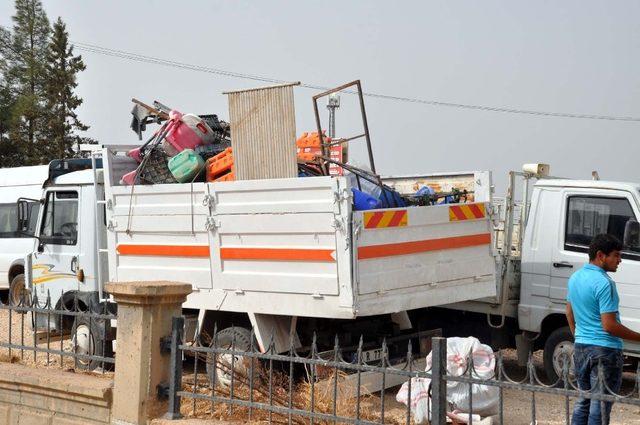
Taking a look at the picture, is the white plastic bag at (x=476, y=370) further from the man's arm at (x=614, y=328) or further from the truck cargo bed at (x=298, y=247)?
the man's arm at (x=614, y=328)

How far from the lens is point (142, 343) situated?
536 centimetres

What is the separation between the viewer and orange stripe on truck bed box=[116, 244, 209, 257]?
7.77m

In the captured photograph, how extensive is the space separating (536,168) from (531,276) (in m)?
1.16

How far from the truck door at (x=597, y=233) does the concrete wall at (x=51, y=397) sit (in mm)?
4716

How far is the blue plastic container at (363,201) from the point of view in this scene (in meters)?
7.14

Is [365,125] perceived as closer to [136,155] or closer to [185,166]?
[185,166]

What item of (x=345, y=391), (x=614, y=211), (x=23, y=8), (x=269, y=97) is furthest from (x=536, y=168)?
(x=23, y=8)

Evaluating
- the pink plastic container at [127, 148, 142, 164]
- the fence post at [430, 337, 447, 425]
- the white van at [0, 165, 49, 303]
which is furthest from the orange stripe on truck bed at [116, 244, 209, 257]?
the white van at [0, 165, 49, 303]

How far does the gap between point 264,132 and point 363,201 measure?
45.1 inches

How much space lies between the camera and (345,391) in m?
6.57

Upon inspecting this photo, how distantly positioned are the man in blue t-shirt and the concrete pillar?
256 centimetres

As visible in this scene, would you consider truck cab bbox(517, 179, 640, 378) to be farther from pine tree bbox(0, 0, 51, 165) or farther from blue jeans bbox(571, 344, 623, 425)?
pine tree bbox(0, 0, 51, 165)

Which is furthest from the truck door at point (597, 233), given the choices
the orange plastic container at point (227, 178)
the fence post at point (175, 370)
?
the fence post at point (175, 370)

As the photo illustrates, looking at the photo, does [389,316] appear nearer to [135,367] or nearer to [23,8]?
[135,367]
